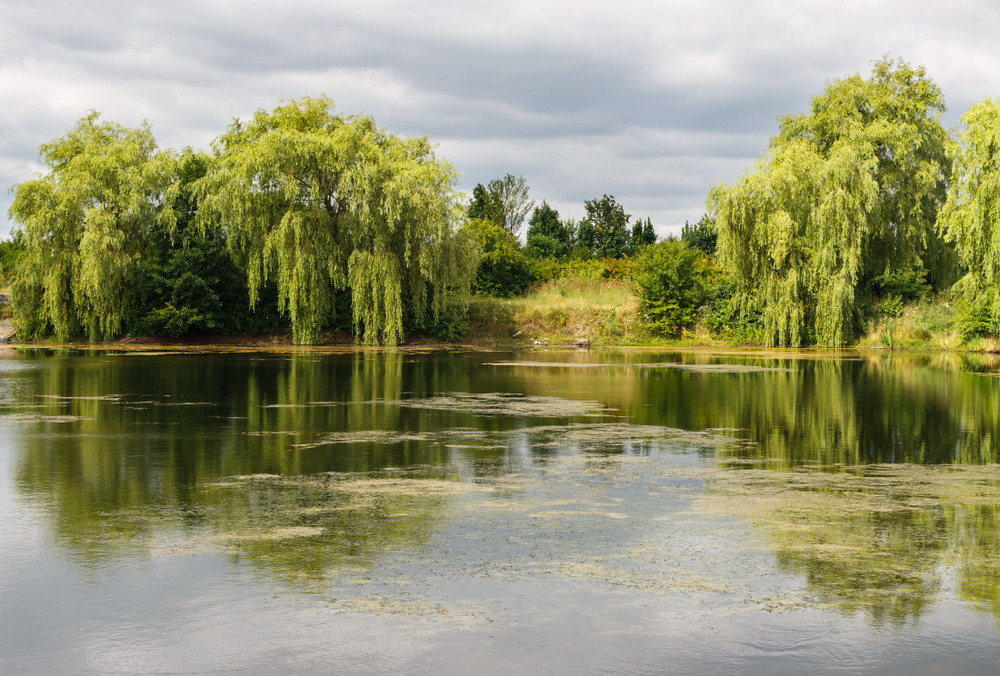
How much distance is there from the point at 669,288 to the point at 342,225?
53.9 ft

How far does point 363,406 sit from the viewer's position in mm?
16094

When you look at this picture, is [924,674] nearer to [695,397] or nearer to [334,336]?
[695,397]

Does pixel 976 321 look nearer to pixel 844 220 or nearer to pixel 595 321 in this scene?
pixel 844 220

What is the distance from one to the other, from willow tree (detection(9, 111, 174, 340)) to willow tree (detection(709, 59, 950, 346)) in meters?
26.9

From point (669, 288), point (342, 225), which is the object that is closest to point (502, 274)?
point (669, 288)

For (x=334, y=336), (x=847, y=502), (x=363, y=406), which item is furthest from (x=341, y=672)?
(x=334, y=336)

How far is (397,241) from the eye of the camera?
40375 mm

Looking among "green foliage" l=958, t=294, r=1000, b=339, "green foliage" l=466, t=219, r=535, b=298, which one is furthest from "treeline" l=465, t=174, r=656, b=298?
"green foliage" l=958, t=294, r=1000, b=339

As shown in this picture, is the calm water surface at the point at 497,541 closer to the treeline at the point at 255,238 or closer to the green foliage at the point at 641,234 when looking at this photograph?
the treeline at the point at 255,238

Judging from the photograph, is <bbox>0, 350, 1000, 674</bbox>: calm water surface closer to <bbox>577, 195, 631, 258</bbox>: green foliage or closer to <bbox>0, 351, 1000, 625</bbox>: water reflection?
<bbox>0, 351, 1000, 625</bbox>: water reflection

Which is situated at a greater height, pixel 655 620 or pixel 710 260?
pixel 710 260

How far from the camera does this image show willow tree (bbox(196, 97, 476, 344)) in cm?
3891

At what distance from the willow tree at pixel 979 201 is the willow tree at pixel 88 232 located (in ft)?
108

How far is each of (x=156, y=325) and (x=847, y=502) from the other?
37.7 meters
